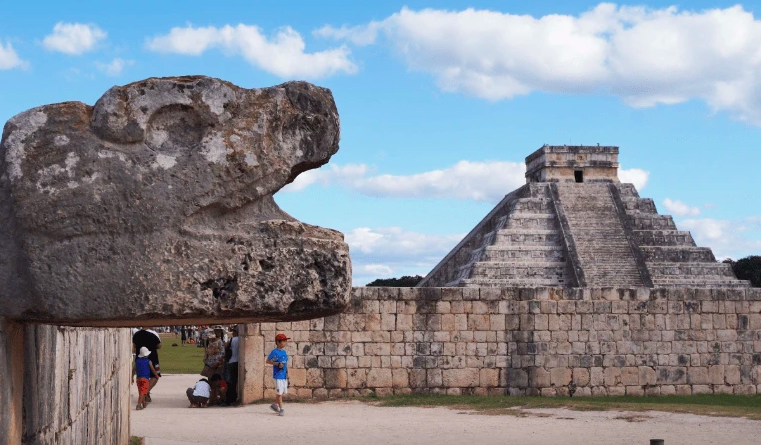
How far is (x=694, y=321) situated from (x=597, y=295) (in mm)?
1868

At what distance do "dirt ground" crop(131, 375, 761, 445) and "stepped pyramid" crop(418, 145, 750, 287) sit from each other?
1881 cm

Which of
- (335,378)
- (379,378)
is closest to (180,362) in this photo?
(335,378)

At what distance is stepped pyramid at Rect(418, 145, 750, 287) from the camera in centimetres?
3509

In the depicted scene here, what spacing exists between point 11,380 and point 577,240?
36489 mm

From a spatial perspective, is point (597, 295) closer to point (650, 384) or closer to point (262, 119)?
point (650, 384)

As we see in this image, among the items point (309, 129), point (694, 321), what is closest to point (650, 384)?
point (694, 321)

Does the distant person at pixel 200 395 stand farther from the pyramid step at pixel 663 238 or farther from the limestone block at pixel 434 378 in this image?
the pyramid step at pixel 663 238

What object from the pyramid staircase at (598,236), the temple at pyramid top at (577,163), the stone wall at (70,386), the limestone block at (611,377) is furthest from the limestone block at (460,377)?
the temple at pyramid top at (577,163)

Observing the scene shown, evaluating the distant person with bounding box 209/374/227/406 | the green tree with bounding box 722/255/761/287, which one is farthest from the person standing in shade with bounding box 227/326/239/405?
the green tree with bounding box 722/255/761/287

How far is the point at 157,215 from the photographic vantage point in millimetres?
2430

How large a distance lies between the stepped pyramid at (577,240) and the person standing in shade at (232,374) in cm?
1725

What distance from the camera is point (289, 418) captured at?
13672 mm

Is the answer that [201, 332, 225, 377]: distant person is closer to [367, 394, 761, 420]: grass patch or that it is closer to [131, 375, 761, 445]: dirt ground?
[131, 375, 761, 445]: dirt ground

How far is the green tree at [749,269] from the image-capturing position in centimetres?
5650
